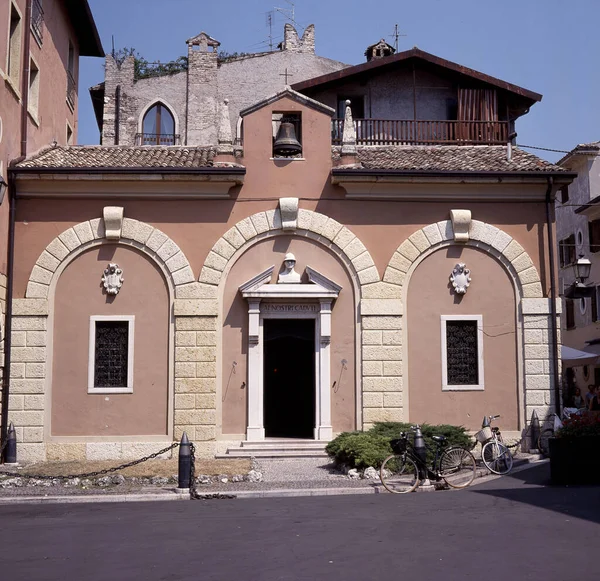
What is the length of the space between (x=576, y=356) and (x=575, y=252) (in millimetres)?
16157

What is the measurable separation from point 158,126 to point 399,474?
2280cm

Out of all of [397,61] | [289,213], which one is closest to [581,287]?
[289,213]

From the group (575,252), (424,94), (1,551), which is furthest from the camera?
(575,252)

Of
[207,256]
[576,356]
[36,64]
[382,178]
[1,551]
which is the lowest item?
[1,551]

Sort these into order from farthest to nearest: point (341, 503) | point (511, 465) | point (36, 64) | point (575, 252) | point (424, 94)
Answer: point (575, 252) → point (424, 94) → point (36, 64) → point (511, 465) → point (341, 503)

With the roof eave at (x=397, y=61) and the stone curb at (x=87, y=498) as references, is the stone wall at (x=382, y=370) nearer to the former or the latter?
the stone curb at (x=87, y=498)

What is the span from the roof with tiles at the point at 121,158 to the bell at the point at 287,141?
104cm

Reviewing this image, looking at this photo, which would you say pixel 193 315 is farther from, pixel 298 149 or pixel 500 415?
pixel 500 415

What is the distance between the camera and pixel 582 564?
7.89m

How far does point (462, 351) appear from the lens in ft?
61.8

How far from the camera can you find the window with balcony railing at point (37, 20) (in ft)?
65.3

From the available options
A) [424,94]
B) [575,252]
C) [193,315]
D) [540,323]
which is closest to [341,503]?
[193,315]

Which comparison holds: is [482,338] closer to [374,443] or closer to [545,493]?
[374,443]

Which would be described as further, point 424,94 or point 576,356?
point 424,94
